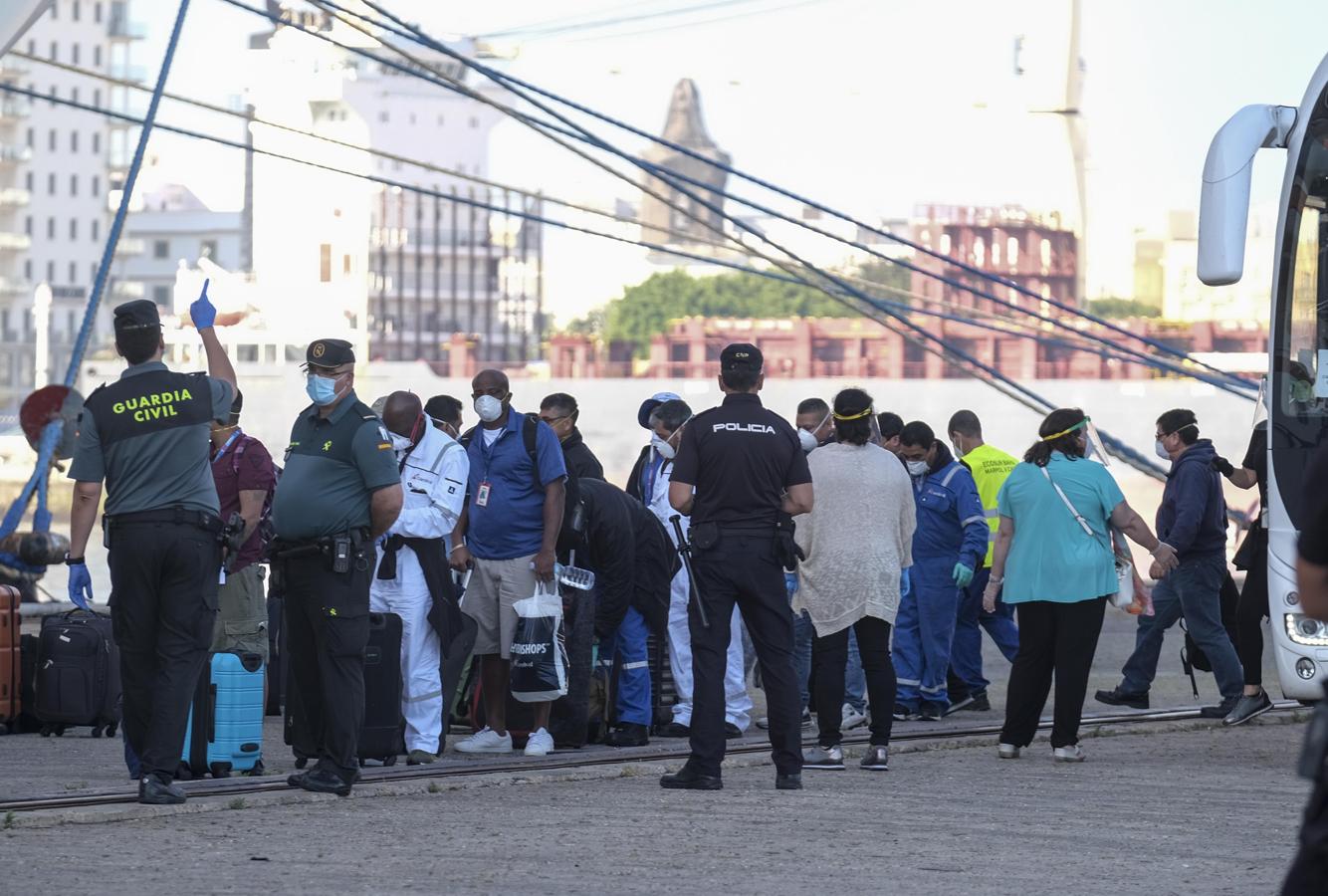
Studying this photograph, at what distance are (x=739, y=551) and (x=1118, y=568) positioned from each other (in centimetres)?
198

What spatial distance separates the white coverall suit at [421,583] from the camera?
7902mm

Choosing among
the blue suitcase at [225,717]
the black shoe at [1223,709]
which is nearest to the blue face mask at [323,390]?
the blue suitcase at [225,717]

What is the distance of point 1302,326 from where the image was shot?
28.3 ft

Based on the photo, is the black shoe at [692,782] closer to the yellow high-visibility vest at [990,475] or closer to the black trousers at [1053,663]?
the black trousers at [1053,663]

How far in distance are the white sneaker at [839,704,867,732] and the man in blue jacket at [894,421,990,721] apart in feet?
1.33

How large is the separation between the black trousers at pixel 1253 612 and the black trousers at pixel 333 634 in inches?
166

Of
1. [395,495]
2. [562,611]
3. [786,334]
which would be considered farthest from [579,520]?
[786,334]

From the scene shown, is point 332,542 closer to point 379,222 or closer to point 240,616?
point 240,616

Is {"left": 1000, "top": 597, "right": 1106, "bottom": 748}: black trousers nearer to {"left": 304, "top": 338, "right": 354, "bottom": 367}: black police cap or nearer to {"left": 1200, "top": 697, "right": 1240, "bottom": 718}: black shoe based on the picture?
{"left": 1200, "top": 697, "right": 1240, "bottom": 718}: black shoe

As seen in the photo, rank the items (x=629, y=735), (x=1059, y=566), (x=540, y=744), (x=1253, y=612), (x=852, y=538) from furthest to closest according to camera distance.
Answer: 1. (x=1253, y=612)
2. (x=629, y=735)
3. (x=540, y=744)
4. (x=1059, y=566)
5. (x=852, y=538)

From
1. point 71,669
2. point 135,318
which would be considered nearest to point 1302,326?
point 135,318

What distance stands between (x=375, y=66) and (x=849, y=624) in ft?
376

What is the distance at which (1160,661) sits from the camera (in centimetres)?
1365

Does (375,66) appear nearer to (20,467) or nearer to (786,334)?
(786,334)
